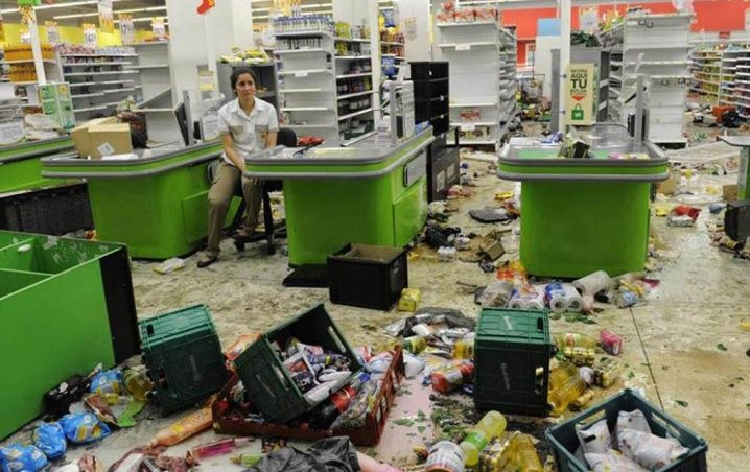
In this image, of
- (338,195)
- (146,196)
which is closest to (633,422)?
(338,195)

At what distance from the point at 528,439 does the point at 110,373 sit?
6.96 feet

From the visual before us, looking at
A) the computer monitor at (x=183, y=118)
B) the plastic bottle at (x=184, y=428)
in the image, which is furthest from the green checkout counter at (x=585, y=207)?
the computer monitor at (x=183, y=118)

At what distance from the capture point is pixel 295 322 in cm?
322

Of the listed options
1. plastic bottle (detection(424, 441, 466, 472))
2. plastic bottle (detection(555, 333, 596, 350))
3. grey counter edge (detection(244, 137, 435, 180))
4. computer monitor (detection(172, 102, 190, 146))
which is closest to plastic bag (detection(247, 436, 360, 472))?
plastic bottle (detection(424, 441, 466, 472))

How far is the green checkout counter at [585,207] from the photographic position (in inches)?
171

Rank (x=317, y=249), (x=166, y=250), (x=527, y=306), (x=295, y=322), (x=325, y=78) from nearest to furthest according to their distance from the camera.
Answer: (x=295, y=322) → (x=527, y=306) → (x=317, y=249) → (x=166, y=250) → (x=325, y=78)

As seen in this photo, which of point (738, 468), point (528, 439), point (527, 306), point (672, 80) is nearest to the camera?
point (738, 468)

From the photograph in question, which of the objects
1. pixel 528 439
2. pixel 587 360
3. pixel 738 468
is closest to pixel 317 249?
pixel 587 360

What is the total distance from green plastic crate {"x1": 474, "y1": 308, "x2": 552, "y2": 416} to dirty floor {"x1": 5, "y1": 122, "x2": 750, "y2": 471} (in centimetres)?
32

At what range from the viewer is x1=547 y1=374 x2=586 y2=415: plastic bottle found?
3.07m

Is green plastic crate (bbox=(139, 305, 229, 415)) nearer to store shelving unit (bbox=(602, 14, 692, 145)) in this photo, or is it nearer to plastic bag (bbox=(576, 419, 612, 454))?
plastic bag (bbox=(576, 419, 612, 454))

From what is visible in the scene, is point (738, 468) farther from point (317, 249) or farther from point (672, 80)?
point (672, 80)

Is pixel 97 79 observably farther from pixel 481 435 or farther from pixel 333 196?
pixel 481 435

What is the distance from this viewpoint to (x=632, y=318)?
160 inches
